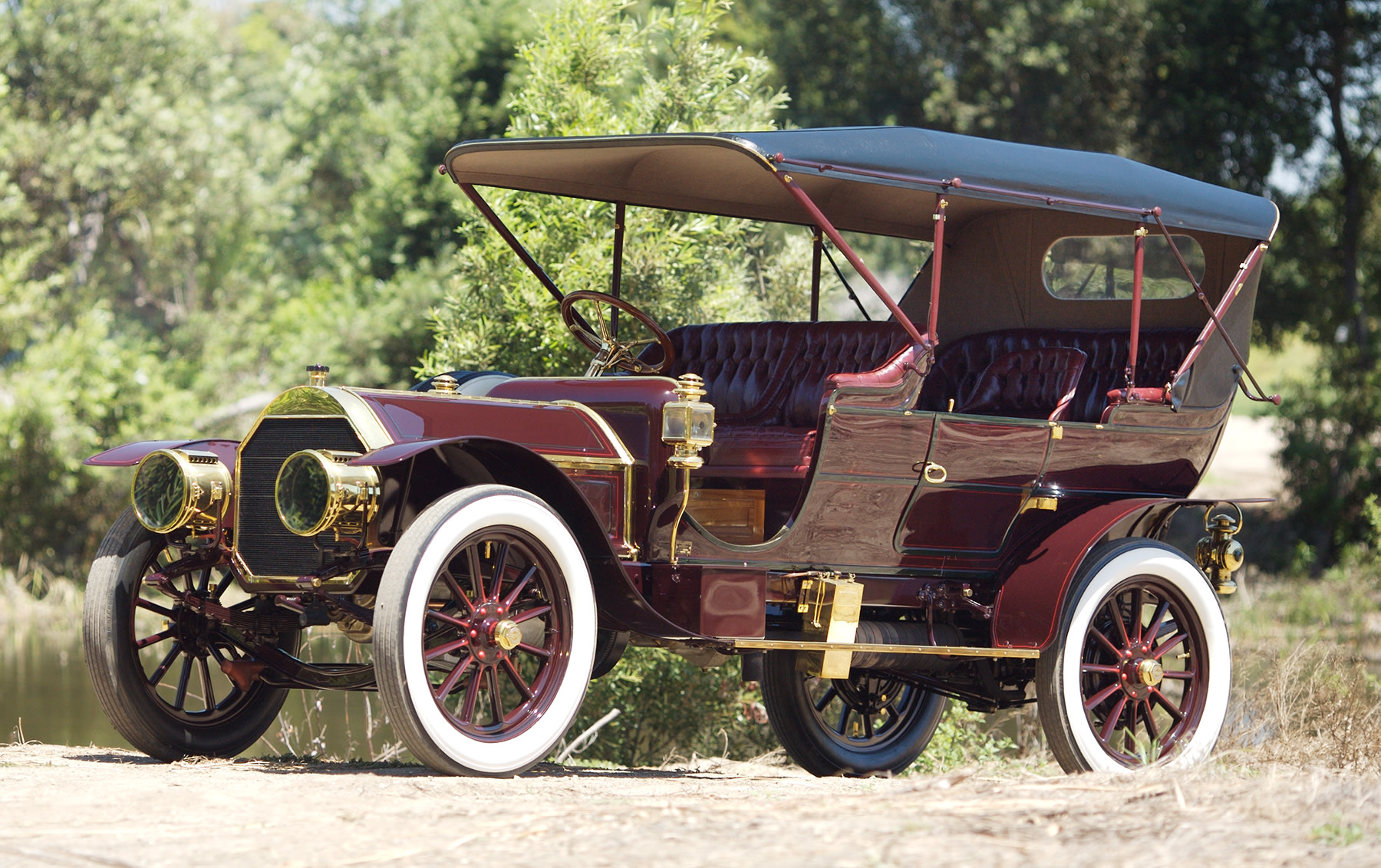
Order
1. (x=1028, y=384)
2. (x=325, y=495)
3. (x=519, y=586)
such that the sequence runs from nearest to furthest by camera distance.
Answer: (x=325, y=495) < (x=519, y=586) < (x=1028, y=384)

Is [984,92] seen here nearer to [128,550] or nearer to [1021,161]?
[1021,161]

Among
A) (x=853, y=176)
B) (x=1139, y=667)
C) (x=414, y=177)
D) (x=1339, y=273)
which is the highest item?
(x=414, y=177)

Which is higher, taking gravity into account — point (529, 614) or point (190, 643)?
point (529, 614)

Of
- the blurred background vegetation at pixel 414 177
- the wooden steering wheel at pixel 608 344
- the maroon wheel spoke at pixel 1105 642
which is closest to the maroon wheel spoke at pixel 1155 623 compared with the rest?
A: the maroon wheel spoke at pixel 1105 642

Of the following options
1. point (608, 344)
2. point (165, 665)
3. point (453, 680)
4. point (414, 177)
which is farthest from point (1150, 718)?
point (414, 177)

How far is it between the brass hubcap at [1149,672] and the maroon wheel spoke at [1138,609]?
5.3 inches

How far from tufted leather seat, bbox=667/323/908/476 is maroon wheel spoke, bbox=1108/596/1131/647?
5.09 feet

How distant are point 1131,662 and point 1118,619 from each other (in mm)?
203

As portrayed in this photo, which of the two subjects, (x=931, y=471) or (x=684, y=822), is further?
(x=931, y=471)

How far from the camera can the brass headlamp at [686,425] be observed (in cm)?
515

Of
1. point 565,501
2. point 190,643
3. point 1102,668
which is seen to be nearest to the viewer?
point 565,501

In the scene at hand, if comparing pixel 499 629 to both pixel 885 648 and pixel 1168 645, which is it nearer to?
pixel 885 648

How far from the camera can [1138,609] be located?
6082 millimetres

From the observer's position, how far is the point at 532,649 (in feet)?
15.7
